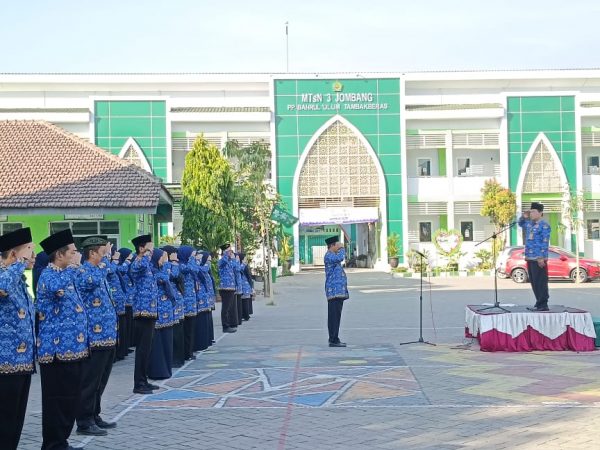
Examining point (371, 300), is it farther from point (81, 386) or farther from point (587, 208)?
point (587, 208)

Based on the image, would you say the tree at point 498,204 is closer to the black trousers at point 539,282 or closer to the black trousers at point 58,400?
the black trousers at point 539,282

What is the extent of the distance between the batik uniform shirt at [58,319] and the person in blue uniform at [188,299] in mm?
5377

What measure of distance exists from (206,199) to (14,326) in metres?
17.8

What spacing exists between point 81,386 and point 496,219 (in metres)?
37.5

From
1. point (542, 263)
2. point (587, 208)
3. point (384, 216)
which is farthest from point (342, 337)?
point (587, 208)

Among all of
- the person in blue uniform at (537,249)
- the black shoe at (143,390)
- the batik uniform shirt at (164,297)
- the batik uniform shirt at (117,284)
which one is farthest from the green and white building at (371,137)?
the black shoe at (143,390)

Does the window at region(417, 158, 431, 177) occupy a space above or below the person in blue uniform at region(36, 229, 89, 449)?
above

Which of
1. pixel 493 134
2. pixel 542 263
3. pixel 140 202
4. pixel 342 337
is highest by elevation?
pixel 493 134

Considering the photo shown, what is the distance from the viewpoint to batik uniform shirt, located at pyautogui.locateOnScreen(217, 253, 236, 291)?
55.8 feet

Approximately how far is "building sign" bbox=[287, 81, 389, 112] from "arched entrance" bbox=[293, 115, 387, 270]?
67cm

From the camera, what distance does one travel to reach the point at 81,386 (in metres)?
7.15

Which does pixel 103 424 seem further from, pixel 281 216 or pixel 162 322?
pixel 281 216

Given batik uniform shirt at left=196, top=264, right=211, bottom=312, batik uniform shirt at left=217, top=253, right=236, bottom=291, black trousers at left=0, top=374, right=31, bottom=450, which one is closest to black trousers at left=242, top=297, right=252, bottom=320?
batik uniform shirt at left=217, top=253, right=236, bottom=291

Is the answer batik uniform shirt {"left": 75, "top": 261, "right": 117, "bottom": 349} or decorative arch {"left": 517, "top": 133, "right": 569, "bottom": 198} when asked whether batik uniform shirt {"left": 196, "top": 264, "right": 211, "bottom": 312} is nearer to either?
batik uniform shirt {"left": 75, "top": 261, "right": 117, "bottom": 349}
